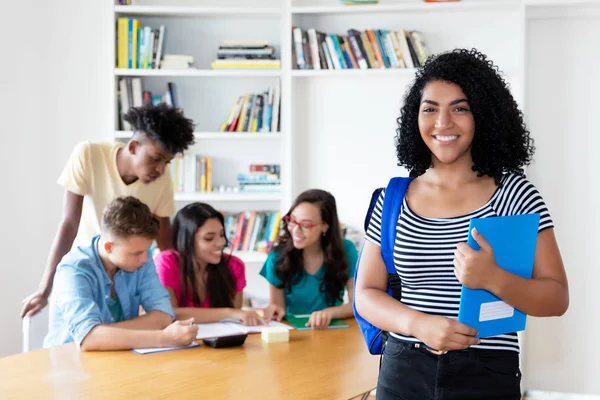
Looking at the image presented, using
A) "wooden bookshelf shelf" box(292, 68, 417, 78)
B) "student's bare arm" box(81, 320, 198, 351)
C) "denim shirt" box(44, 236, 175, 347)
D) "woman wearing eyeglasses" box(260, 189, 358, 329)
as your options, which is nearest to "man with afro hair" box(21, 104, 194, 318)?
"denim shirt" box(44, 236, 175, 347)

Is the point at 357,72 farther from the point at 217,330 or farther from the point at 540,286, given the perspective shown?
the point at 540,286

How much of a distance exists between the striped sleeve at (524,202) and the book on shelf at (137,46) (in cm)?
336

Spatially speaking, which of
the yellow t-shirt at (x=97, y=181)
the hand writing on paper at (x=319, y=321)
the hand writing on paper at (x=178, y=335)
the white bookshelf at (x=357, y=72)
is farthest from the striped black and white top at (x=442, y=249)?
the white bookshelf at (x=357, y=72)

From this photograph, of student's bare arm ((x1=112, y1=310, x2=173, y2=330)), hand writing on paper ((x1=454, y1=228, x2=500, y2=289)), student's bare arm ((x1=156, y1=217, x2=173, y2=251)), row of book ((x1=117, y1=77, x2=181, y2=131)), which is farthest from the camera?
row of book ((x1=117, y1=77, x2=181, y2=131))

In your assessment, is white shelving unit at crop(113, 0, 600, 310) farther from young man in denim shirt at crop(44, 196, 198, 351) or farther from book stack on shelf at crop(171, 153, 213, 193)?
young man in denim shirt at crop(44, 196, 198, 351)

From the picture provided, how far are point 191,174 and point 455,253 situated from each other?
3.31 meters

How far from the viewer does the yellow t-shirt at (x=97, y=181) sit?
319cm

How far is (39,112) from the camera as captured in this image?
449cm

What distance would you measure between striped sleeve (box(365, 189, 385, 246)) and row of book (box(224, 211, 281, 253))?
9.77 ft

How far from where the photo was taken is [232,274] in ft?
10.7

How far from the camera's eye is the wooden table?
198 cm

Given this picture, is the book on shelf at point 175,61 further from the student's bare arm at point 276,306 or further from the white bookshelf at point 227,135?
the student's bare arm at point 276,306

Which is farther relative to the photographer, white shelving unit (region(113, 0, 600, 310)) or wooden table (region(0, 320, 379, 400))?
white shelving unit (region(113, 0, 600, 310))

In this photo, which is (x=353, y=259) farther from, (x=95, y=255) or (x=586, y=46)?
(x=586, y=46)
